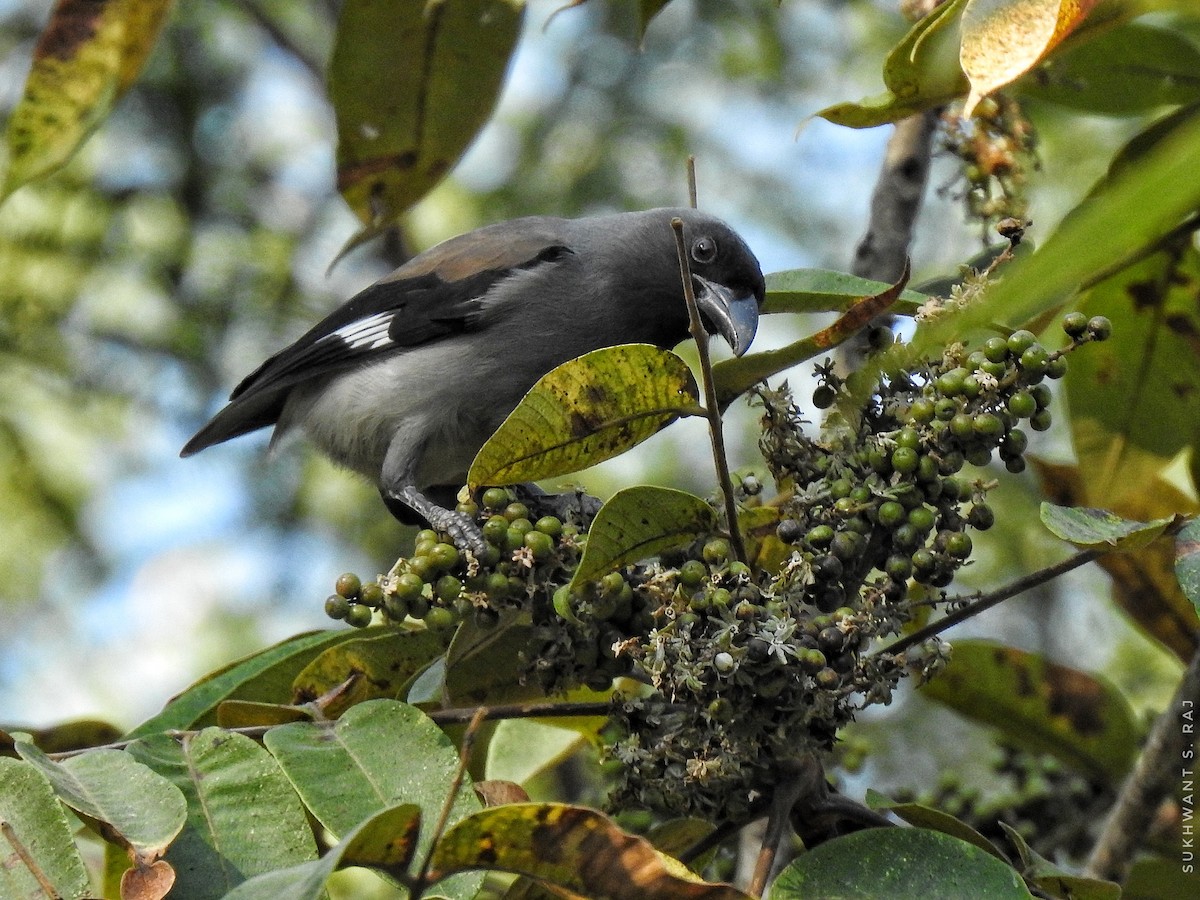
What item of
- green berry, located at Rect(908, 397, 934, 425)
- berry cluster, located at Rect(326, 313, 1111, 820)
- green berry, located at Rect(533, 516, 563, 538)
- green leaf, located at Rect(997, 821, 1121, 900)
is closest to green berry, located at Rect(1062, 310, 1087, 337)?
berry cluster, located at Rect(326, 313, 1111, 820)

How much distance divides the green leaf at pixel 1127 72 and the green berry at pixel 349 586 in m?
1.62

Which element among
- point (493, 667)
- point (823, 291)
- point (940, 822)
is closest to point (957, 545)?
point (940, 822)

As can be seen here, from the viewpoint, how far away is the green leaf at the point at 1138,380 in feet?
8.76

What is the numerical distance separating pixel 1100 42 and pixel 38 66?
6.63ft

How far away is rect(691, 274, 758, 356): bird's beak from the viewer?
2873mm

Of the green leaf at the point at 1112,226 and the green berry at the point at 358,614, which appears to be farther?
the green berry at the point at 358,614

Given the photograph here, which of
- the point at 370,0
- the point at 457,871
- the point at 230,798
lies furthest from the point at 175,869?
the point at 370,0

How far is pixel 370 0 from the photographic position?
2.76 m

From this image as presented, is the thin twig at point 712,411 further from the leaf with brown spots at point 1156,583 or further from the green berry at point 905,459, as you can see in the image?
the leaf with brown spots at point 1156,583

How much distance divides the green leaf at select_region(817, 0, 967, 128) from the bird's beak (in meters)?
0.76

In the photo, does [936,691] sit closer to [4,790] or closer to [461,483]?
[461,483]

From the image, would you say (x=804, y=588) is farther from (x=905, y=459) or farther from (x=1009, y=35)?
(x=1009, y=35)

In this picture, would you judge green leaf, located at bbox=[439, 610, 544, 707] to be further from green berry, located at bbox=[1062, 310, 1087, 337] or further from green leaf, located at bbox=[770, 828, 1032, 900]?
green berry, located at bbox=[1062, 310, 1087, 337]

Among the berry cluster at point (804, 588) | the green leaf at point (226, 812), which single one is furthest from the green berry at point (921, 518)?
the green leaf at point (226, 812)
